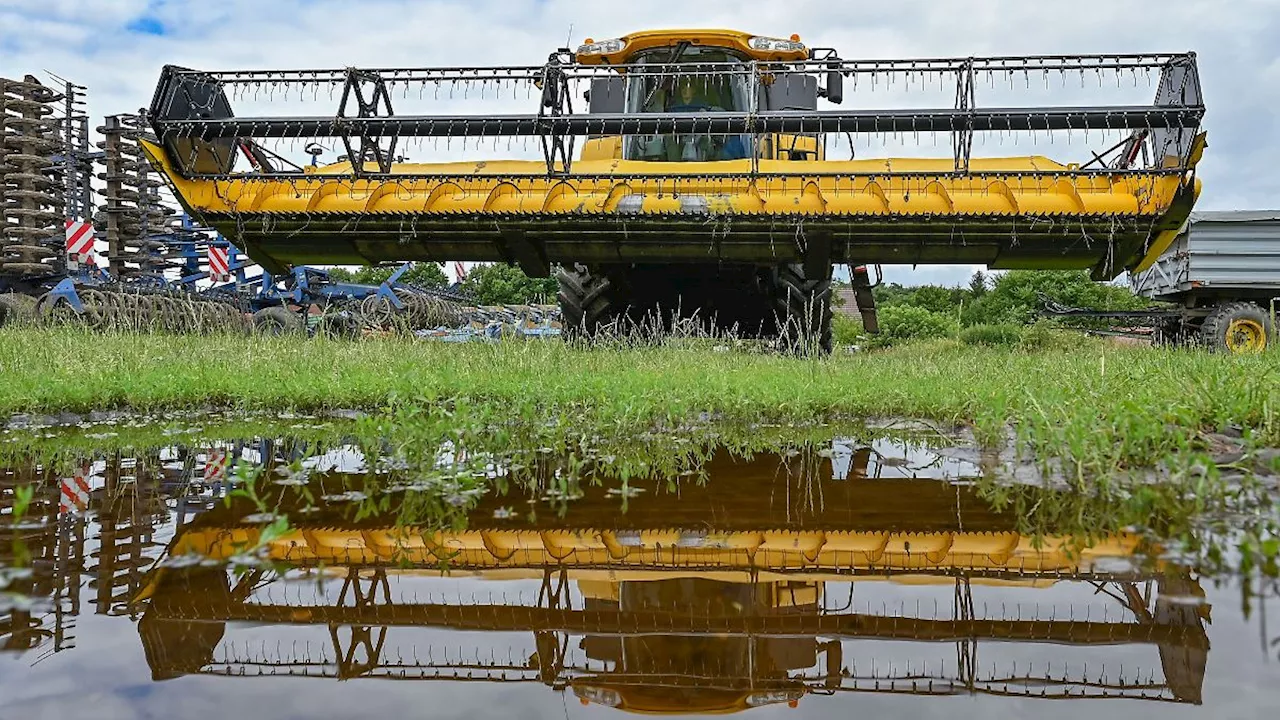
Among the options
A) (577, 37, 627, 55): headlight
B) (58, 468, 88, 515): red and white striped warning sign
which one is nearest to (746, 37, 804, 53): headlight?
(577, 37, 627, 55): headlight

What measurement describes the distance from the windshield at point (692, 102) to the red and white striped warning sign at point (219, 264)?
10.7 m

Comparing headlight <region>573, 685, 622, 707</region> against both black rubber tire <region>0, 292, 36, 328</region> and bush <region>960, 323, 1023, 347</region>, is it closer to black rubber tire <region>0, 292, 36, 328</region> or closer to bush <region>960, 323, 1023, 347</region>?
bush <region>960, 323, 1023, 347</region>

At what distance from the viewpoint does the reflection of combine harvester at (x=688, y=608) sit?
5.39 ft

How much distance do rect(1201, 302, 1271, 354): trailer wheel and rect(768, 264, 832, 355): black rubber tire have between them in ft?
15.8

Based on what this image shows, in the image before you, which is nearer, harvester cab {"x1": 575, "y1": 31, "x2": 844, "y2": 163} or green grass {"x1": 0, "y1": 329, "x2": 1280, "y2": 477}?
green grass {"x1": 0, "y1": 329, "x2": 1280, "y2": 477}

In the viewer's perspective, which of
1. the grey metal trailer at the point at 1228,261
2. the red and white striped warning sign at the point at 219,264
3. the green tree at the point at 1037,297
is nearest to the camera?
the grey metal trailer at the point at 1228,261

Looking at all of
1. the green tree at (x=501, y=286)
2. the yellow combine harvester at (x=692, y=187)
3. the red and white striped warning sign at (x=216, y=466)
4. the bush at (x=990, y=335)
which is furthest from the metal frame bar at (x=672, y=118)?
the green tree at (x=501, y=286)

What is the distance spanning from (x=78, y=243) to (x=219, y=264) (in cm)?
229

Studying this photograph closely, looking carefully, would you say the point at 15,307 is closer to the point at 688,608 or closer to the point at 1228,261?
the point at 688,608

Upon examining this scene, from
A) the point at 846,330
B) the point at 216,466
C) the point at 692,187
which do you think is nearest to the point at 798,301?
the point at 692,187

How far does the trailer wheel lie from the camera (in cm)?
1020

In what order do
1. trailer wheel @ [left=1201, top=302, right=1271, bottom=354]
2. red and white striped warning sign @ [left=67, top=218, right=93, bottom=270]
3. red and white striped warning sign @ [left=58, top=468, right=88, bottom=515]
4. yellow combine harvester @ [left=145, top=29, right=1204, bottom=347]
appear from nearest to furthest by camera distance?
red and white striped warning sign @ [left=58, top=468, right=88, bottom=515], yellow combine harvester @ [left=145, top=29, right=1204, bottom=347], trailer wheel @ [left=1201, top=302, right=1271, bottom=354], red and white striped warning sign @ [left=67, top=218, right=93, bottom=270]

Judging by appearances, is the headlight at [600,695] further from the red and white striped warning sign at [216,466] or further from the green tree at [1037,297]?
the green tree at [1037,297]

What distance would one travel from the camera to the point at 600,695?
1.56 meters
